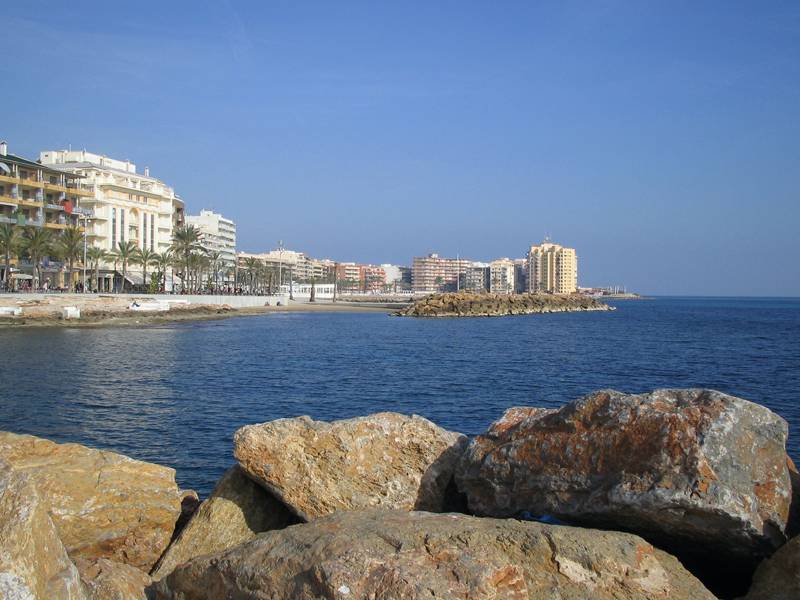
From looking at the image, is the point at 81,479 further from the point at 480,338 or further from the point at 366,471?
the point at 480,338

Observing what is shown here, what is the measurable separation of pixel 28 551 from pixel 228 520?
2.85 meters

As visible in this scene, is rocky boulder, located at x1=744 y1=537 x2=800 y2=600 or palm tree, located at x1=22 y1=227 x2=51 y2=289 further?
palm tree, located at x1=22 y1=227 x2=51 y2=289

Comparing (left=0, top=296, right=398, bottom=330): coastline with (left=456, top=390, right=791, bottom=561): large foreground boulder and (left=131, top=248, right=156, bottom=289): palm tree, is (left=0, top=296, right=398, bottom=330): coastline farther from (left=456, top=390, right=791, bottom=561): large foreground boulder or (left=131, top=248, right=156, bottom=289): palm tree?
(left=456, top=390, right=791, bottom=561): large foreground boulder

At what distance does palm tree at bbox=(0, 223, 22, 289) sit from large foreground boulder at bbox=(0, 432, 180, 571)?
7632 centimetres

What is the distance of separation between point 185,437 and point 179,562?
39.9 feet

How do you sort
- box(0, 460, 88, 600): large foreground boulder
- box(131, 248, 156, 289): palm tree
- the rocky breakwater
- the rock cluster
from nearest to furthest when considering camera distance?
box(0, 460, 88, 600): large foreground boulder → the rock cluster → box(131, 248, 156, 289): palm tree → the rocky breakwater

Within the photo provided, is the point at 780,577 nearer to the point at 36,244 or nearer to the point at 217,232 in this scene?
the point at 36,244

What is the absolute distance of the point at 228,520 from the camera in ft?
24.0

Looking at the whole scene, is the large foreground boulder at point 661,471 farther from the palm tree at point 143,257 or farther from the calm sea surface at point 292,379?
the palm tree at point 143,257

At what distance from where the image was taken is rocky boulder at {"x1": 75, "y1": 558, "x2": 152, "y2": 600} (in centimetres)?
562

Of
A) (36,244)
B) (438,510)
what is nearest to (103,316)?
(36,244)

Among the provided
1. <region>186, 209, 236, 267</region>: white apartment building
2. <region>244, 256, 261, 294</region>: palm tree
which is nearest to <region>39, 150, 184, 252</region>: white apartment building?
<region>244, 256, 261, 294</region>: palm tree

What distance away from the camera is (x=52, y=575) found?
478cm

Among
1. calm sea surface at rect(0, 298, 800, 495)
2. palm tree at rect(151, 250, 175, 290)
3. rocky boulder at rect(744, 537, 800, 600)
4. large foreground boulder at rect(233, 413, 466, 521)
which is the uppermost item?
palm tree at rect(151, 250, 175, 290)
